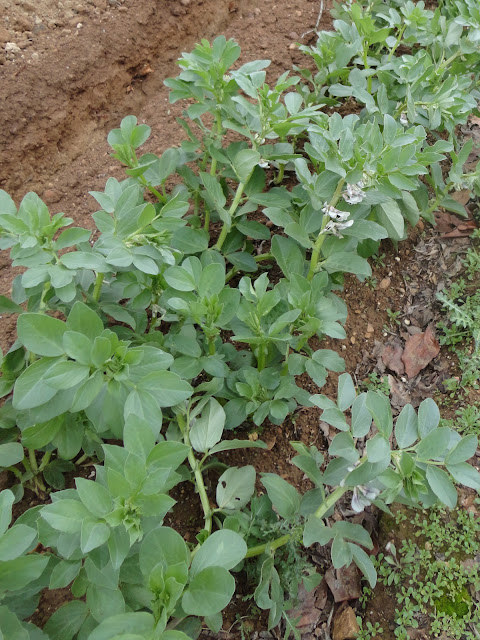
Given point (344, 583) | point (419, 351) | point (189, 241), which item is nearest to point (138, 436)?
point (189, 241)

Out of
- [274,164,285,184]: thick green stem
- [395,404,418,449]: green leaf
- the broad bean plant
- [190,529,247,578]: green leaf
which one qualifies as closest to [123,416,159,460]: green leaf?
the broad bean plant

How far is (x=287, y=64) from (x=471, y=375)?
6.80ft

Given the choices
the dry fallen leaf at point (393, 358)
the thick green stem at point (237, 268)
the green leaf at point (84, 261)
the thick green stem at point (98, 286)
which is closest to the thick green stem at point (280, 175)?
the thick green stem at point (237, 268)

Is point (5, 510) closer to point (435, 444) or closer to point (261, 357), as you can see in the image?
point (261, 357)

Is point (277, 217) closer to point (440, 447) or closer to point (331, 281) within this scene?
point (331, 281)

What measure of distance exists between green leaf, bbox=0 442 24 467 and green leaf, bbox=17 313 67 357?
416mm

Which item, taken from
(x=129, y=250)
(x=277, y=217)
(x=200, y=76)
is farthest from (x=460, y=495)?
(x=200, y=76)

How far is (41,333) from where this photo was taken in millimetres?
1525

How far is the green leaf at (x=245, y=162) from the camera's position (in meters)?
2.07

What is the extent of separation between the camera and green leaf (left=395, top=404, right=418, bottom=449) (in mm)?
1626

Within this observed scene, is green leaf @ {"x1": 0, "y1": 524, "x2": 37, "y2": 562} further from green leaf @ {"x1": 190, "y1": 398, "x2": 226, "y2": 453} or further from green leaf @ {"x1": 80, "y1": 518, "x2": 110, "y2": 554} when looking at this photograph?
green leaf @ {"x1": 190, "y1": 398, "x2": 226, "y2": 453}

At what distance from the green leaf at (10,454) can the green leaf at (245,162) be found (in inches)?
49.5

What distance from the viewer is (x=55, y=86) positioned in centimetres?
306

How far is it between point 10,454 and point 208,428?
637 millimetres
